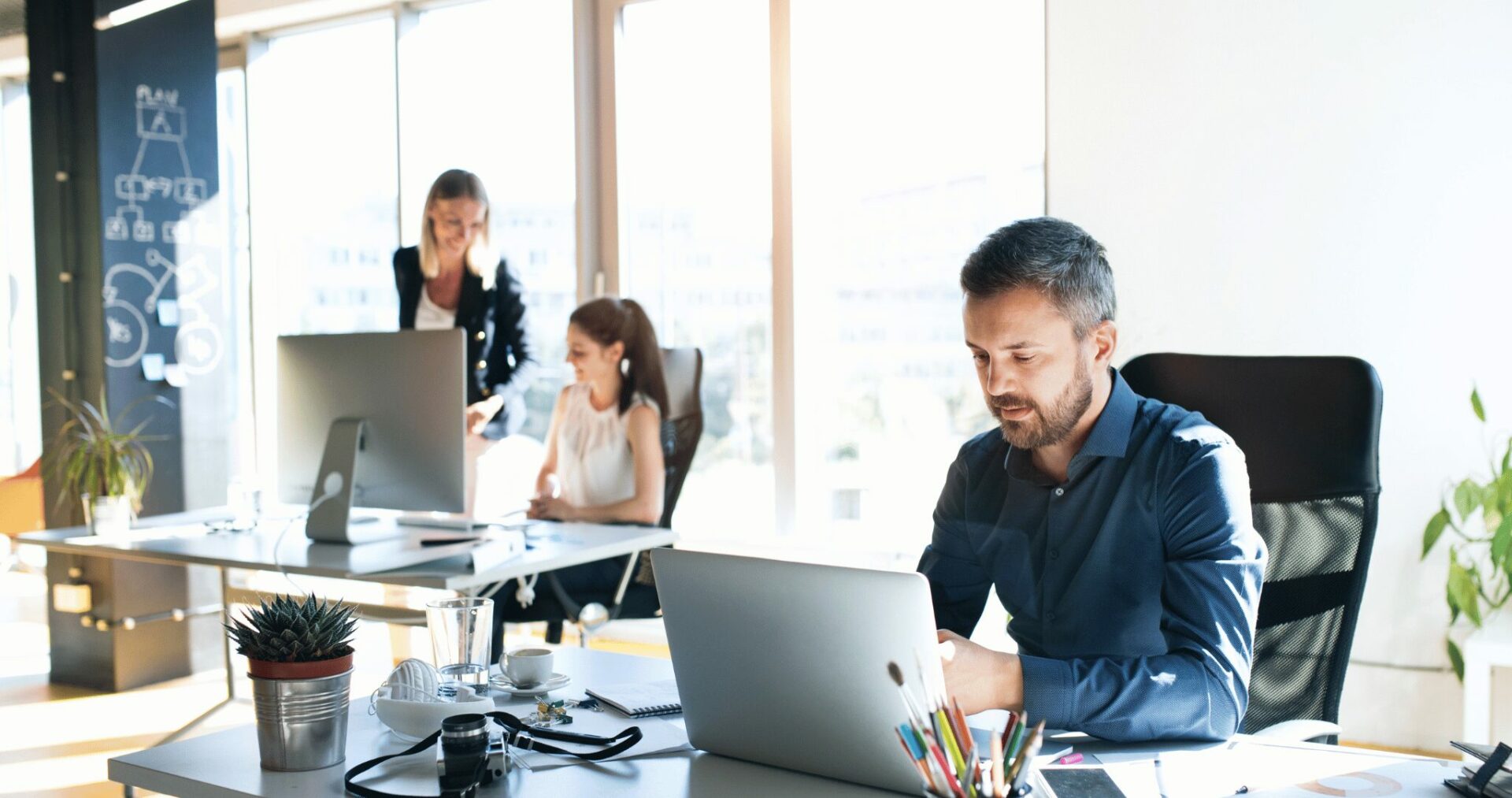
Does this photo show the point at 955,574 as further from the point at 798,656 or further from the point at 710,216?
the point at 710,216

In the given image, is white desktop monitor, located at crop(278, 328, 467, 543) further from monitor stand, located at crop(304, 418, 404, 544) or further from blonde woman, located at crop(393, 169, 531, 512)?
blonde woman, located at crop(393, 169, 531, 512)

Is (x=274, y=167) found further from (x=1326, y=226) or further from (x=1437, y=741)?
(x=1437, y=741)

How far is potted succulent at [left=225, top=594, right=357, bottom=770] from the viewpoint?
1341 millimetres

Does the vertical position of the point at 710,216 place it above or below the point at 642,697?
above

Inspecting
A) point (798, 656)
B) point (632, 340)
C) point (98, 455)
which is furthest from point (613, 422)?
point (798, 656)

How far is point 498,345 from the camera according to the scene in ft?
13.3

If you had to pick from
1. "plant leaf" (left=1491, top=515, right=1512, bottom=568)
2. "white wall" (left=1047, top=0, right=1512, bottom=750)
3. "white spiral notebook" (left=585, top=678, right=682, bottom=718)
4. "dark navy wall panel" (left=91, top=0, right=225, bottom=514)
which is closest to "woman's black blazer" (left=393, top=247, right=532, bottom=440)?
"dark navy wall panel" (left=91, top=0, right=225, bottom=514)

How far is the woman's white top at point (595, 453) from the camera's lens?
3.57 m

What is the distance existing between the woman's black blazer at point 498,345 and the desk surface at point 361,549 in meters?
0.71

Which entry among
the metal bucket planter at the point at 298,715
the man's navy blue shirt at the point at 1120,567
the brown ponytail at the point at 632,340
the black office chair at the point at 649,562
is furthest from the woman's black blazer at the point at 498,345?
the metal bucket planter at the point at 298,715

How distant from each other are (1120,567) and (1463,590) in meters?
2.05

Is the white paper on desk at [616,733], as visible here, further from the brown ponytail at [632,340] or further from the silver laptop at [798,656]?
the brown ponytail at [632,340]

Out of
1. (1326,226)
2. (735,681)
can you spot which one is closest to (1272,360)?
(735,681)

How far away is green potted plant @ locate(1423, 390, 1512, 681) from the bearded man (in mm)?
1862
